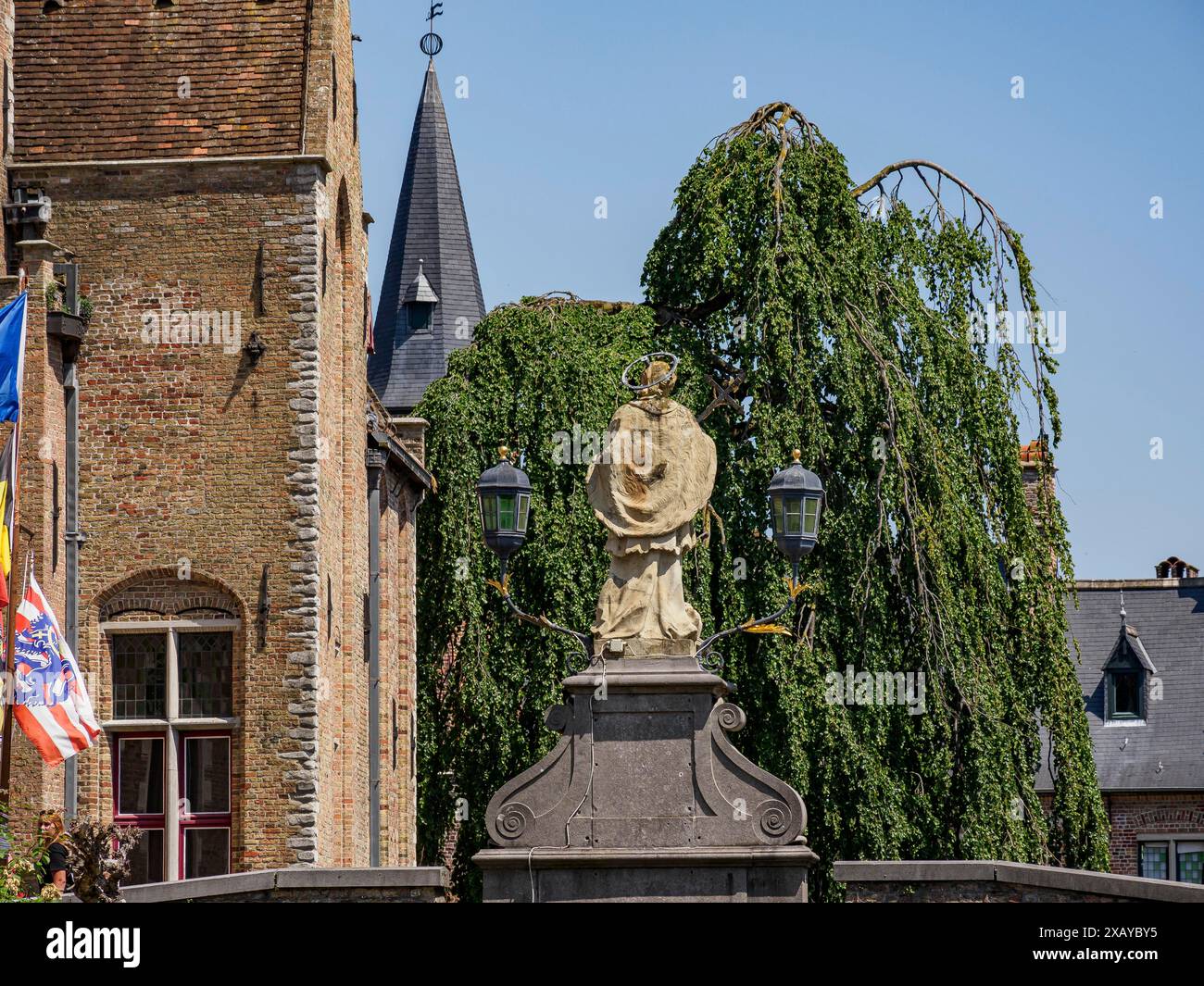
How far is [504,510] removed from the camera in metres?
16.7

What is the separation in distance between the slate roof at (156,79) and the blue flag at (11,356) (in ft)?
12.3

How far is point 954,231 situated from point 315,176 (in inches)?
326

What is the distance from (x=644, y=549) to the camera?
603 inches

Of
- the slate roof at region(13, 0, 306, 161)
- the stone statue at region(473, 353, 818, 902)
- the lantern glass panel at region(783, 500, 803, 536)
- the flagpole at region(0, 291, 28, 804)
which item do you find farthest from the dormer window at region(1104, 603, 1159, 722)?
the stone statue at region(473, 353, 818, 902)

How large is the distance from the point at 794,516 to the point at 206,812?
7654mm

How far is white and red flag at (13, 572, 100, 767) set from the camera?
18.6 m

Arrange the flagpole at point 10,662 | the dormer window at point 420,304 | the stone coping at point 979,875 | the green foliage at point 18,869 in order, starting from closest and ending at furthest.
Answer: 1. the green foliage at point 18,869
2. the stone coping at point 979,875
3. the flagpole at point 10,662
4. the dormer window at point 420,304

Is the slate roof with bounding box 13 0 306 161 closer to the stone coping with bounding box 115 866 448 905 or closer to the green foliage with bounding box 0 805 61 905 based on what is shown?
the green foliage with bounding box 0 805 61 905

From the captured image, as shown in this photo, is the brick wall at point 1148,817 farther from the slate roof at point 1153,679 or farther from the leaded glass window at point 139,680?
the leaded glass window at point 139,680

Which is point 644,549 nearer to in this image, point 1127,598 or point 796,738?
point 796,738

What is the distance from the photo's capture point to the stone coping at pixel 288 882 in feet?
47.7

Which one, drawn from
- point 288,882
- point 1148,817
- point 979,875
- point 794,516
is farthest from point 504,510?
point 1148,817

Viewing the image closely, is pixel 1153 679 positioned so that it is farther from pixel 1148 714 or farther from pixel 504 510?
→ pixel 504 510

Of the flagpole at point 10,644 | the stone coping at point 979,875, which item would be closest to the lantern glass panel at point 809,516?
the stone coping at point 979,875
